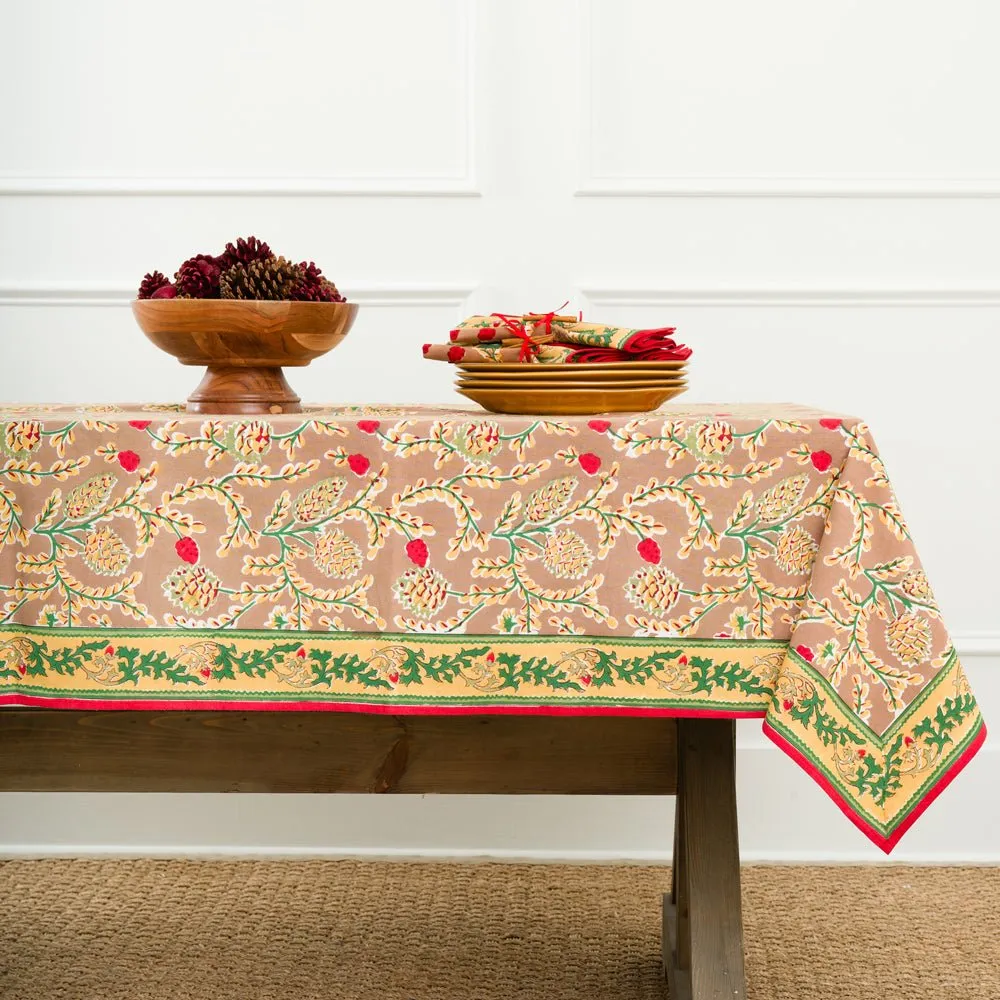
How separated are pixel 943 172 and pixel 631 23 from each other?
0.66m

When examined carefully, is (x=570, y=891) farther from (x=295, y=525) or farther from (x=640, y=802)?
(x=295, y=525)

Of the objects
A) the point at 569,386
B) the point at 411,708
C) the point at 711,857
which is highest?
the point at 569,386

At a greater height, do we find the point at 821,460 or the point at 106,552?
the point at 821,460

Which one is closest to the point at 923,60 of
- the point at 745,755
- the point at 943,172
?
the point at 943,172

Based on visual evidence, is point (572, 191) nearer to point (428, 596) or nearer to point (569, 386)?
point (569, 386)

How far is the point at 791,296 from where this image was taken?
2.40 meters

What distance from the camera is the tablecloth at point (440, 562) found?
4.38 ft

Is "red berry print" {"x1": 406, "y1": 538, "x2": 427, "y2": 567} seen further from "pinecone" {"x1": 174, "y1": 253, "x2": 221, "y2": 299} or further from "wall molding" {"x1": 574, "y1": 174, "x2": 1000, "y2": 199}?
"wall molding" {"x1": 574, "y1": 174, "x2": 1000, "y2": 199}

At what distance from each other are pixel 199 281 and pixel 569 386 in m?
0.45

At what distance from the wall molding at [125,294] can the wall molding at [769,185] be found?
1.03 feet

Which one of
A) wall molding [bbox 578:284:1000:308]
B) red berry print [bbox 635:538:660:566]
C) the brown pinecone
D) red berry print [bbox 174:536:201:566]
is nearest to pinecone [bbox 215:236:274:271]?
the brown pinecone

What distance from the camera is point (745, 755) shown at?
246cm

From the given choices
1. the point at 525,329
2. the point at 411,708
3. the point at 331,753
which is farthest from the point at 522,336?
the point at 331,753

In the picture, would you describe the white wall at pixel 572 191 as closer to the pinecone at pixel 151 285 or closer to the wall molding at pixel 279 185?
the wall molding at pixel 279 185
